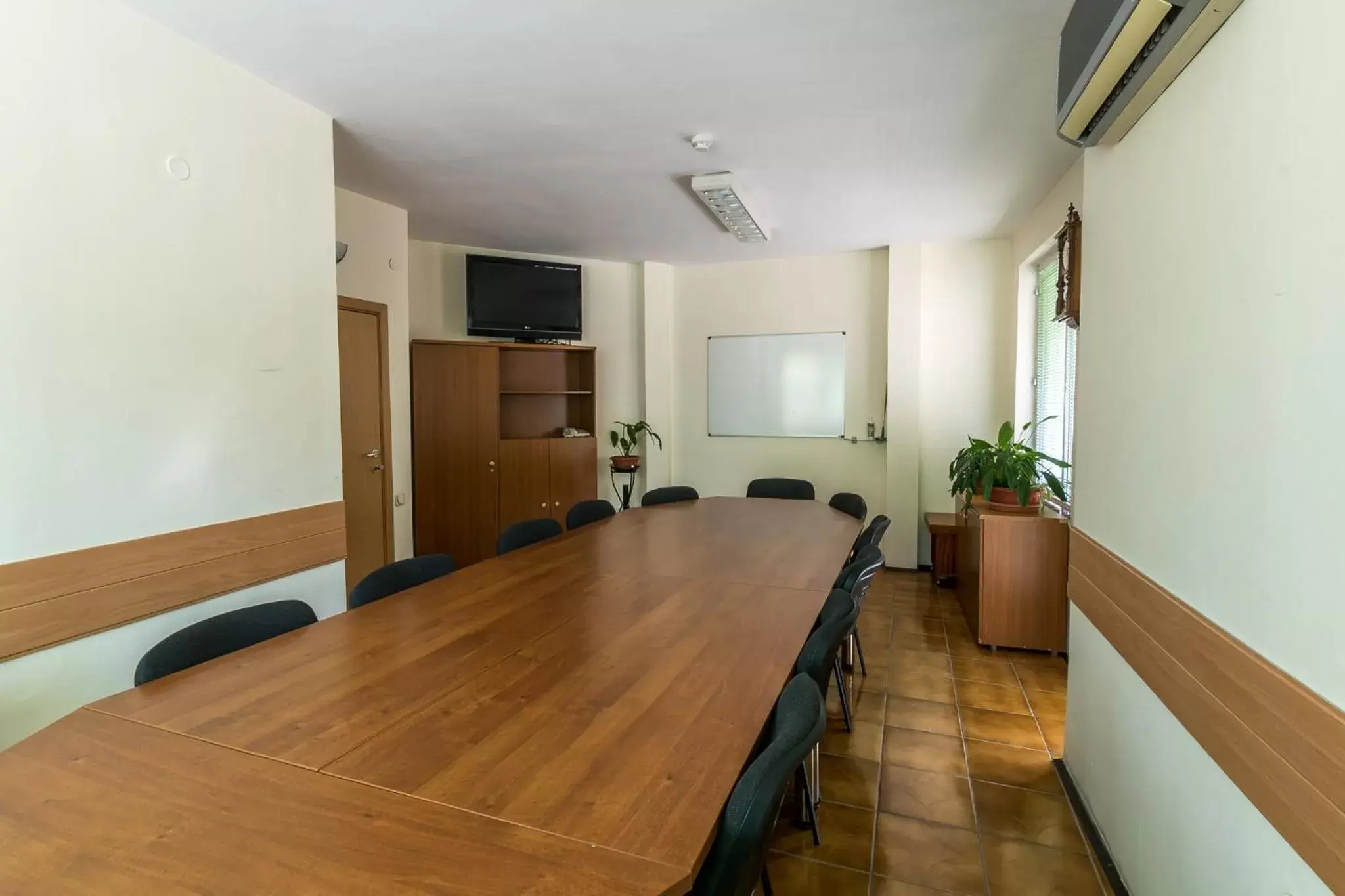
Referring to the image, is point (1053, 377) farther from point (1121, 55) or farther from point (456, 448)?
point (456, 448)

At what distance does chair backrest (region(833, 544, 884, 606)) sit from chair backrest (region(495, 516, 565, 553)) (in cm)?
162

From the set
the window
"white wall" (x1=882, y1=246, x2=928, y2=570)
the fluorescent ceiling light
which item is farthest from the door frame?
the window

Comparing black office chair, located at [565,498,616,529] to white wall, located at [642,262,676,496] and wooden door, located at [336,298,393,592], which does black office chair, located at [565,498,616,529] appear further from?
white wall, located at [642,262,676,496]

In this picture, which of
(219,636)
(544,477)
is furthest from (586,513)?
(219,636)

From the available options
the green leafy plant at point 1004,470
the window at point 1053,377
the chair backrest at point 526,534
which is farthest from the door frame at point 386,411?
the window at point 1053,377

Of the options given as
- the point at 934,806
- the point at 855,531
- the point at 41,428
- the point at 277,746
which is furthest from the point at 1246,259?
the point at 41,428

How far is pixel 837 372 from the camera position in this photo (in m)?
6.09

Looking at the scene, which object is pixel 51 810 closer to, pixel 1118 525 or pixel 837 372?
pixel 1118 525

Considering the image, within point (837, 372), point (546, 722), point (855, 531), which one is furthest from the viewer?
point (837, 372)

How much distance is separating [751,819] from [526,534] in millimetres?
2521

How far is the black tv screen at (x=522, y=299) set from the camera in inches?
217

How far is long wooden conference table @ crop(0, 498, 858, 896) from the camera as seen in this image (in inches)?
38.6

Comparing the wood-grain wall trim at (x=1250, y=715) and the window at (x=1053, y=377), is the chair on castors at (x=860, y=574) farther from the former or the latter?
the window at (x=1053, y=377)

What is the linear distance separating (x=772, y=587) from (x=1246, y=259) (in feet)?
5.58
